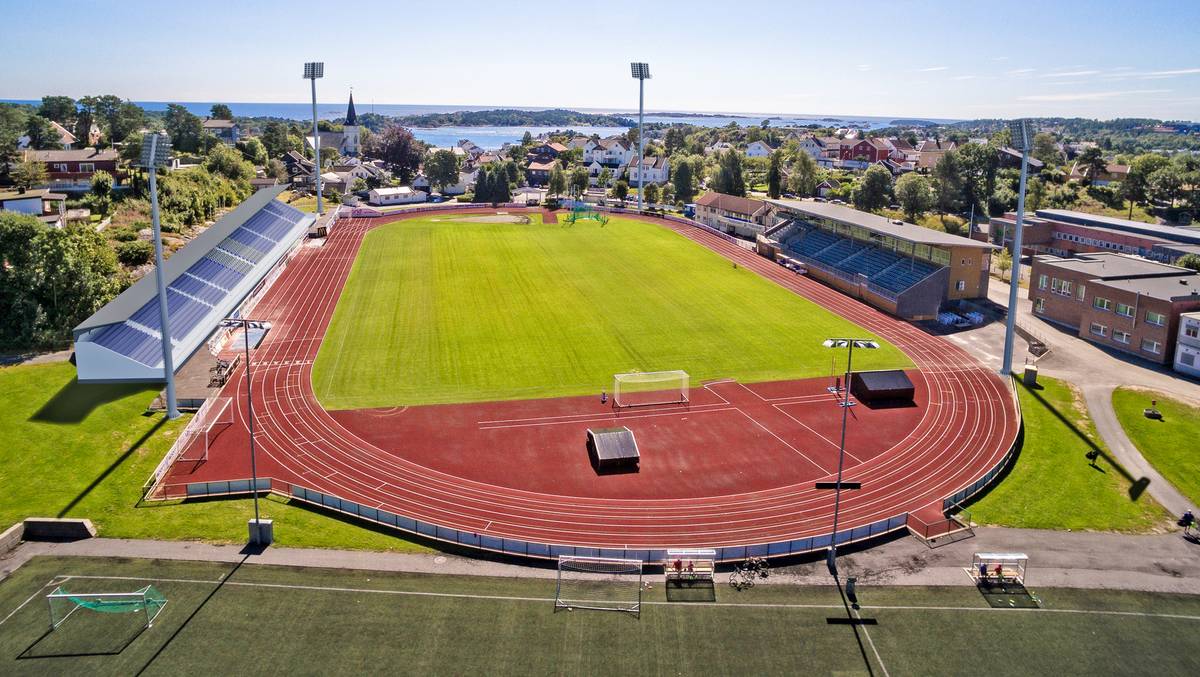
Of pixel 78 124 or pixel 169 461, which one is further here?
pixel 78 124

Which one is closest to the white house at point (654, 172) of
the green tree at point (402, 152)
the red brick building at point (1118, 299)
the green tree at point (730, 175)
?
the green tree at point (730, 175)

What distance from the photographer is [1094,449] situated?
136ft

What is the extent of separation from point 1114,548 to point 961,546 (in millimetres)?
6864

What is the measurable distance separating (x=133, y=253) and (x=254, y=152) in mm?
85854

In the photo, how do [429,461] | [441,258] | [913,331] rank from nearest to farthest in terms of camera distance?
[429,461], [913,331], [441,258]

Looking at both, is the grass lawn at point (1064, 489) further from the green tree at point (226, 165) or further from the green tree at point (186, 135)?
the green tree at point (186, 135)

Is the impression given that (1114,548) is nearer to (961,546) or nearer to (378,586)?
(961,546)

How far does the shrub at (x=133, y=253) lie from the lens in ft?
225

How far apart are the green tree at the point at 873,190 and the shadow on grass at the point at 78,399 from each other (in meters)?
95.8

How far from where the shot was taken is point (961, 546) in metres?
32.3

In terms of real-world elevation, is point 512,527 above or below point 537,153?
below

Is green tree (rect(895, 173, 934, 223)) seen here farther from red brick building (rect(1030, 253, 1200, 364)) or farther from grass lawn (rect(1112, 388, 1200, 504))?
grass lawn (rect(1112, 388, 1200, 504))

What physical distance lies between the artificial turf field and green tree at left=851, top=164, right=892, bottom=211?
1309 inches

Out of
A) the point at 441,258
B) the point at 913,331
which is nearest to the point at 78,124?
the point at 441,258
